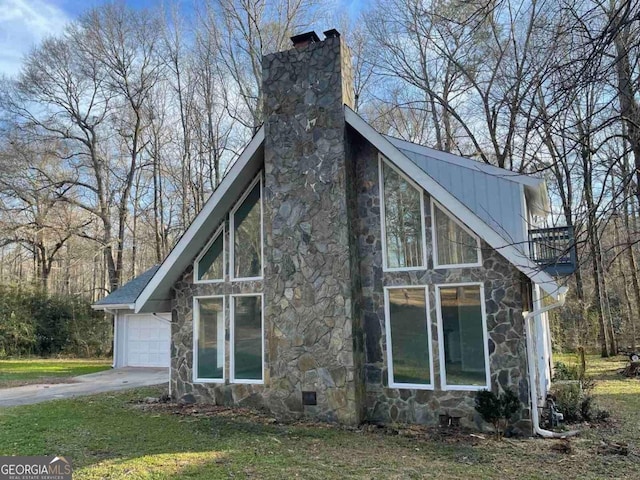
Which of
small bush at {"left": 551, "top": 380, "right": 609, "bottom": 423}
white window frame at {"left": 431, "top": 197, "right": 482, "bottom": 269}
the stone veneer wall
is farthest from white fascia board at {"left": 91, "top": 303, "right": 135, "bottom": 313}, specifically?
small bush at {"left": 551, "top": 380, "right": 609, "bottom": 423}

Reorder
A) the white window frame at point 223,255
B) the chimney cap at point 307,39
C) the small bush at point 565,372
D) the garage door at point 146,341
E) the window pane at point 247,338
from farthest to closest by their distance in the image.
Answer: the garage door at point 146,341
the small bush at point 565,372
the white window frame at point 223,255
the window pane at point 247,338
the chimney cap at point 307,39

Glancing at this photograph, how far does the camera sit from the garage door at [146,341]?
1625 cm

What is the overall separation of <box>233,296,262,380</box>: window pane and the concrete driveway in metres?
4.61

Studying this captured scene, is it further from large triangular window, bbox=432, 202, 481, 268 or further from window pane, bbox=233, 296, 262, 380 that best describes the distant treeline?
large triangular window, bbox=432, 202, 481, 268

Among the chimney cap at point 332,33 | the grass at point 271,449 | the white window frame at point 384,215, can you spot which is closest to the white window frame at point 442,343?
the white window frame at point 384,215

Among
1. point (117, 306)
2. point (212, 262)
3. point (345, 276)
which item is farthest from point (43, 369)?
point (345, 276)

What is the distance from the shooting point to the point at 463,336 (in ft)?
23.7

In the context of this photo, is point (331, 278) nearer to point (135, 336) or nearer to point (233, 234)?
point (233, 234)

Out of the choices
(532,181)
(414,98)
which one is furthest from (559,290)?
(414,98)

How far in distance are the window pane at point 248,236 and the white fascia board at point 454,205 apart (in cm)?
243

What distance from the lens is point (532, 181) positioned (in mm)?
8867

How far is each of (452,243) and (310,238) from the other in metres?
2.30

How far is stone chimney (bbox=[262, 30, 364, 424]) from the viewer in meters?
7.44

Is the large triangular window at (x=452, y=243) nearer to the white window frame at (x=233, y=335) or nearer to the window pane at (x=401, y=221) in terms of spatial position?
the window pane at (x=401, y=221)
